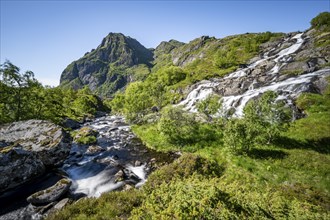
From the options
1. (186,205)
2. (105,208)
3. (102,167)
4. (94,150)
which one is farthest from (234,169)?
(94,150)

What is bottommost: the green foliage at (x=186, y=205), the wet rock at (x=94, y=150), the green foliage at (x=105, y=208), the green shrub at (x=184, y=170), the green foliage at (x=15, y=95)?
the wet rock at (x=94, y=150)

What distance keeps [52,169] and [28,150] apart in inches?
180

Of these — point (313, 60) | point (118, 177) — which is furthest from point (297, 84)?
point (118, 177)

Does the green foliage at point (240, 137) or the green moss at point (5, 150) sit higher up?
the green moss at point (5, 150)

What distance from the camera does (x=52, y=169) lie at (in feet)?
88.1

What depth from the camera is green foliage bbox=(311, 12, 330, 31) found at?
9640 cm

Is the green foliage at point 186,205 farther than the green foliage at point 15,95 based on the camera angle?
No

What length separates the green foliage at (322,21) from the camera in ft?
316

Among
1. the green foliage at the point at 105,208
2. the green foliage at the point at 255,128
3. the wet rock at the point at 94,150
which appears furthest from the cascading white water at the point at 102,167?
the green foliage at the point at 255,128

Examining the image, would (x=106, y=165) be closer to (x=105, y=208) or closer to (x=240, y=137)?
(x=105, y=208)

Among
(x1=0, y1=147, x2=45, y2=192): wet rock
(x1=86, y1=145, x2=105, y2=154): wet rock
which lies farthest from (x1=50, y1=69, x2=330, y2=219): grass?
(x1=0, y1=147, x2=45, y2=192): wet rock

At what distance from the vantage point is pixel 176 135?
111ft

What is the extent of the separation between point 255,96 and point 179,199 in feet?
139

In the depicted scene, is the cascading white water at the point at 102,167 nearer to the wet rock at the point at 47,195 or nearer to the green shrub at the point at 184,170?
the wet rock at the point at 47,195
